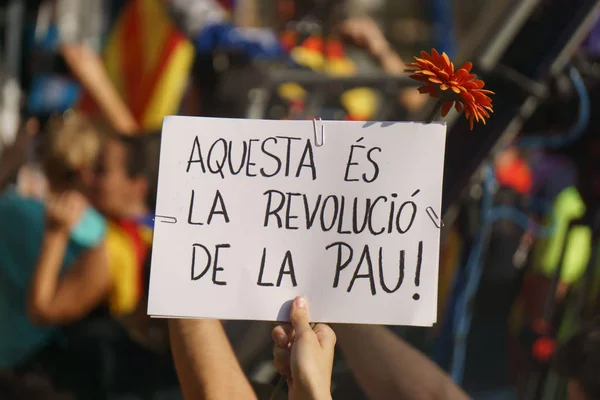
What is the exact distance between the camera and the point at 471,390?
8.59ft

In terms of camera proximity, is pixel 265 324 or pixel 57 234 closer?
pixel 265 324

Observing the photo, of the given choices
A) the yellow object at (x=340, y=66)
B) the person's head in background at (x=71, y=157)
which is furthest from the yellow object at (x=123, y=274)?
the yellow object at (x=340, y=66)

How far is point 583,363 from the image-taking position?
1684 mm

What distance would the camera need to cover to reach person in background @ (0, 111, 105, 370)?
260 cm

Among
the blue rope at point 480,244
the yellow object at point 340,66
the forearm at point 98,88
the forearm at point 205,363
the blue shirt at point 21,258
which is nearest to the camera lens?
the forearm at point 205,363

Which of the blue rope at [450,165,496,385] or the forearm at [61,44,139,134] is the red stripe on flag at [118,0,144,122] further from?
the blue rope at [450,165,496,385]

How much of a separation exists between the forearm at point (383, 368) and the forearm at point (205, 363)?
8.2 inches

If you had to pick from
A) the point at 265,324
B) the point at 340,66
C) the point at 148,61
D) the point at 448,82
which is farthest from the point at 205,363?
the point at 148,61

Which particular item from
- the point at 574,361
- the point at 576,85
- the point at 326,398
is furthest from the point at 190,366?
the point at 576,85

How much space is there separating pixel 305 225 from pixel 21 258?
180 cm

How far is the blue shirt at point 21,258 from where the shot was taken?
2.68 metres

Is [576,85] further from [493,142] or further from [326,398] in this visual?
[326,398]

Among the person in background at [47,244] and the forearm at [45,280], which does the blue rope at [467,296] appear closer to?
the person in background at [47,244]

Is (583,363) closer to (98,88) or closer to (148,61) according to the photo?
(98,88)
